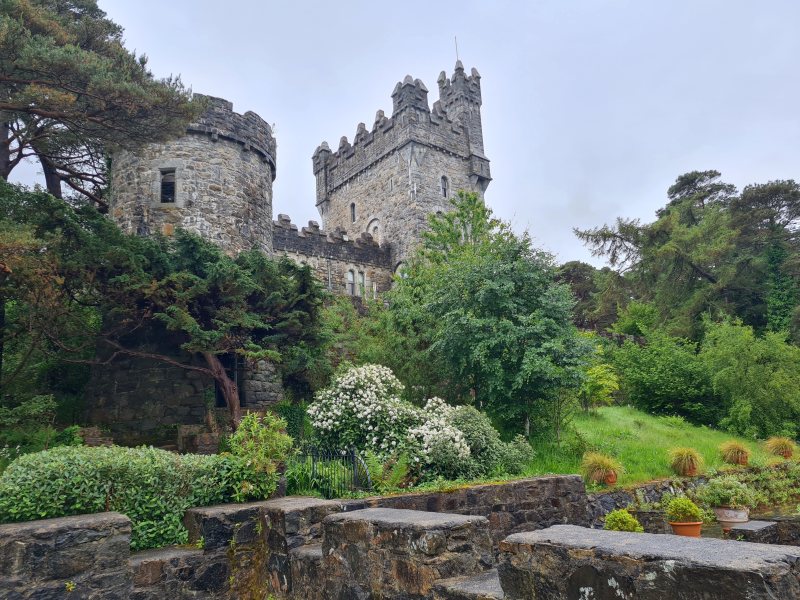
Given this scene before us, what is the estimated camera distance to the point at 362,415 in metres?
11.0

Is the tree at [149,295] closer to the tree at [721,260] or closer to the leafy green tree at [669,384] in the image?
the leafy green tree at [669,384]

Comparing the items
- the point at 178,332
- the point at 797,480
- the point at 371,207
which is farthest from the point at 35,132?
the point at 371,207

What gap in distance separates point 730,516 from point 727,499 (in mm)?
658

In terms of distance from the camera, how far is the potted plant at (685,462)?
536 inches

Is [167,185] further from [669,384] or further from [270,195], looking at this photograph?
[669,384]

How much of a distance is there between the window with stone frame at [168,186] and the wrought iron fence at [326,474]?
9.77 m

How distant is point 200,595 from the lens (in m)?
5.95

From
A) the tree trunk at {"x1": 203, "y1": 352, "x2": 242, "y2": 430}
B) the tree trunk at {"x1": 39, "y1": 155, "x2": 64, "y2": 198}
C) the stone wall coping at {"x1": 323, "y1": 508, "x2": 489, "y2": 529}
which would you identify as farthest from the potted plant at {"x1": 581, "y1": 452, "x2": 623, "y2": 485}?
the tree trunk at {"x1": 39, "y1": 155, "x2": 64, "y2": 198}

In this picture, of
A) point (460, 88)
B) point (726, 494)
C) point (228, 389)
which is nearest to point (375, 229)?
point (460, 88)

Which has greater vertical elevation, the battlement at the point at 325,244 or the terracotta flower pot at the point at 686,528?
the battlement at the point at 325,244

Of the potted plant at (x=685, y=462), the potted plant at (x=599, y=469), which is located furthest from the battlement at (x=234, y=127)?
the potted plant at (x=685, y=462)

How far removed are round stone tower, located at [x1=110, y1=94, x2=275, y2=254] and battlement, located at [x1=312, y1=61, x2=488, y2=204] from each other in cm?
2075

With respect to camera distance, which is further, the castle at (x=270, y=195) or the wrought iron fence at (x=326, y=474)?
the castle at (x=270, y=195)

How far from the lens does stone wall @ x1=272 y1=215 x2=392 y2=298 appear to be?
31125 mm
